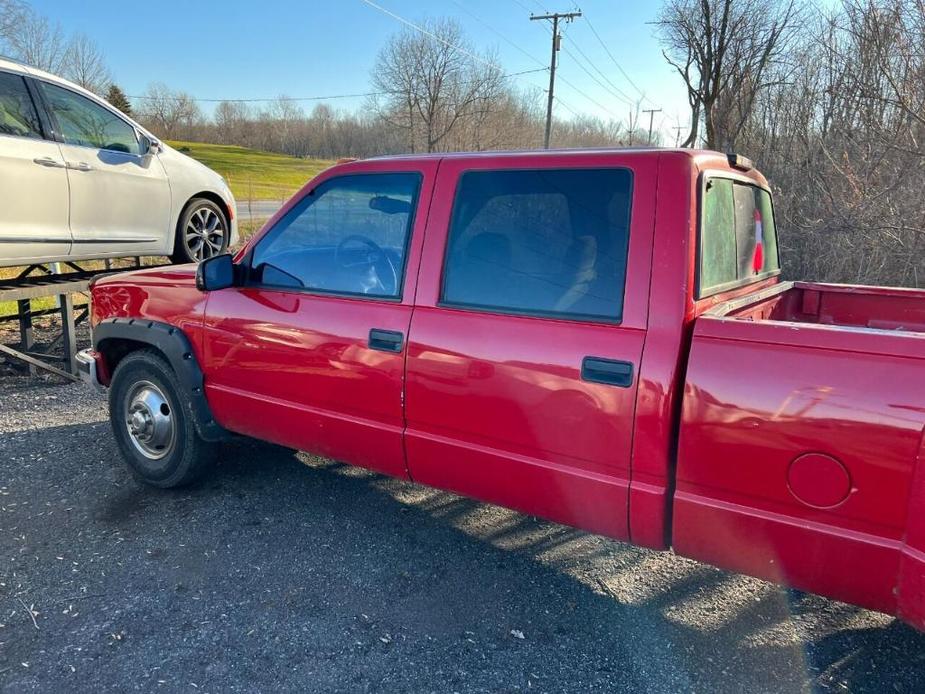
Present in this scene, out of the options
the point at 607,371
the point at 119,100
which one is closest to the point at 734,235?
the point at 607,371

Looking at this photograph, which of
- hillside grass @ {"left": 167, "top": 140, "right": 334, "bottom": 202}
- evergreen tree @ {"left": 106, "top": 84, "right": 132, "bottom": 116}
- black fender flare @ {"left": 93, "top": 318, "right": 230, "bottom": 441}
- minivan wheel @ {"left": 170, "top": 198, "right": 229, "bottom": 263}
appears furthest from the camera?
evergreen tree @ {"left": 106, "top": 84, "right": 132, "bottom": 116}

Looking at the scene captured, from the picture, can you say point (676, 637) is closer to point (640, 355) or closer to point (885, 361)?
point (640, 355)

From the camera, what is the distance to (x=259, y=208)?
26.2m

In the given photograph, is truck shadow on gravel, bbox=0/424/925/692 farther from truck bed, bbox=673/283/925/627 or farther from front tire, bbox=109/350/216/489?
truck bed, bbox=673/283/925/627

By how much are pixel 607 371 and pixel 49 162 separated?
5.43m

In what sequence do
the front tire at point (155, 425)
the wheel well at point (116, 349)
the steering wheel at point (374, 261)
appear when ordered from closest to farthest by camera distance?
1. the steering wheel at point (374, 261)
2. the front tire at point (155, 425)
3. the wheel well at point (116, 349)

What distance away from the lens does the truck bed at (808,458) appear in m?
1.82

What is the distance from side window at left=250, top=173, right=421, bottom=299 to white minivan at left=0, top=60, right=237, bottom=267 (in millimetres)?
3328

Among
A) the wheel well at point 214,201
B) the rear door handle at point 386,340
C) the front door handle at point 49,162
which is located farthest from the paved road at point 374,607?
the wheel well at point 214,201

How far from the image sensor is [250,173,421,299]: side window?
298cm

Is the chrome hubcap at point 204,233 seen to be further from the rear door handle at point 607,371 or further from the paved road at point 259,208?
the paved road at point 259,208

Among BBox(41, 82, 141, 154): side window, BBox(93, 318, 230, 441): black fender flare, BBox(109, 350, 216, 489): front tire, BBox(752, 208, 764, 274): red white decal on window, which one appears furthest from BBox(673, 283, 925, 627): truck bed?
BBox(41, 82, 141, 154): side window

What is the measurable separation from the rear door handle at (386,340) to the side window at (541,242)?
26 centimetres

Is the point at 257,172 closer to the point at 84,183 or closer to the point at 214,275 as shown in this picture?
the point at 84,183
